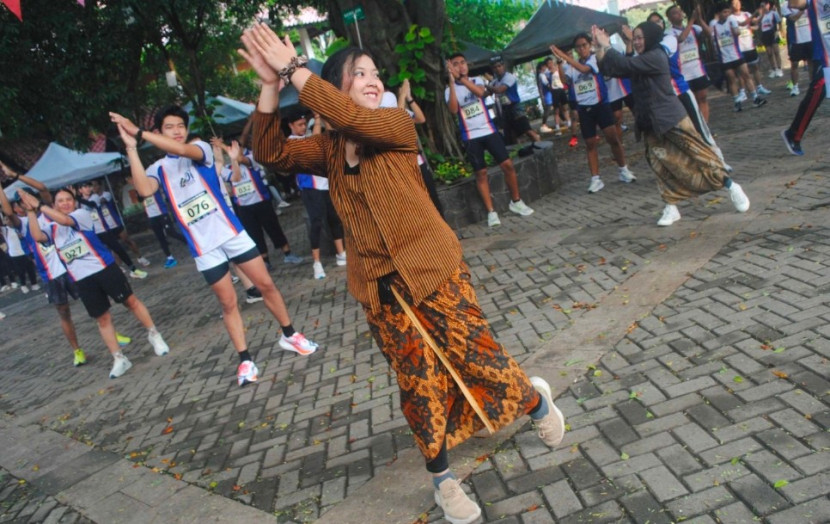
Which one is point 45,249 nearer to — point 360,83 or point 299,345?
point 299,345

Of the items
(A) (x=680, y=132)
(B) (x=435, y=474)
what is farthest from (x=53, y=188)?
(B) (x=435, y=474)

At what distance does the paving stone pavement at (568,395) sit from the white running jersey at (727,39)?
606 cm

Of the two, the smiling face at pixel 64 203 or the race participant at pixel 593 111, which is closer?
the smiling face at pixel 64 203

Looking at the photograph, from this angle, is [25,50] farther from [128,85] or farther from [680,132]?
[680,132]

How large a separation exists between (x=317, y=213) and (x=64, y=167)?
11475mm

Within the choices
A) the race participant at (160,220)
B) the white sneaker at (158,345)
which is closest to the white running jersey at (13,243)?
the race participant at (160,220)

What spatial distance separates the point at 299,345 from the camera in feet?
18.3

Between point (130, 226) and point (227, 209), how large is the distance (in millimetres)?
18409

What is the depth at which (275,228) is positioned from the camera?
949 cm

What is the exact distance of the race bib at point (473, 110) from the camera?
330 inches

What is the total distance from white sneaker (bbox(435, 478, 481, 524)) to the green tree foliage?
28299mm

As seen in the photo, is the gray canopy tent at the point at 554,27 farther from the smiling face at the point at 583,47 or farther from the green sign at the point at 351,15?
the green sign at the point at 351,15

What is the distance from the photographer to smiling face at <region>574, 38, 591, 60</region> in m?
8.91

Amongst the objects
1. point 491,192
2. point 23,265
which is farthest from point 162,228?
→ point 491,192
